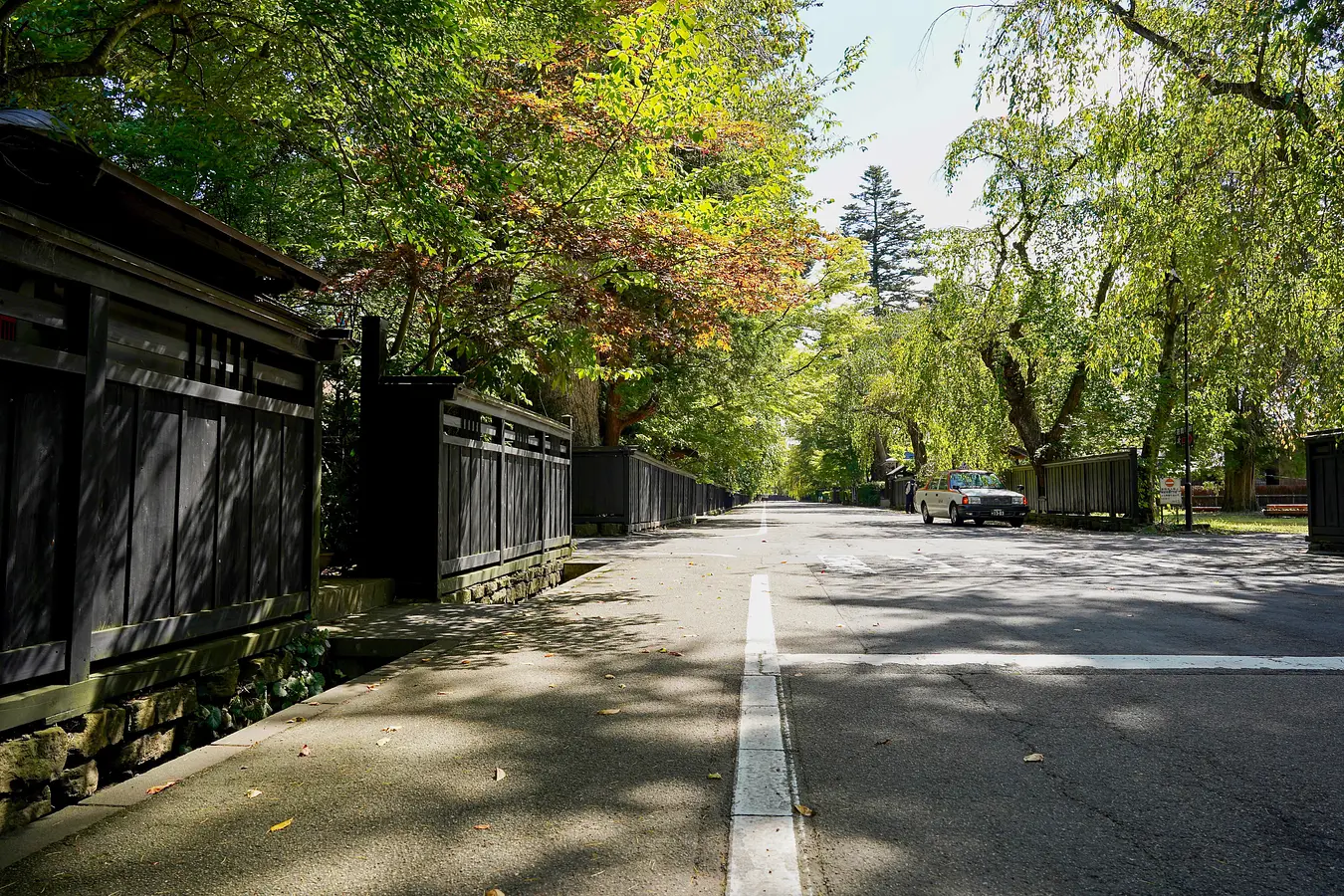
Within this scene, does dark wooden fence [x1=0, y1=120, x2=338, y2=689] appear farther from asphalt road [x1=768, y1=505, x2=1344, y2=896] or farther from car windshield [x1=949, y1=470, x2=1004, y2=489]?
car windshield [x1=949, y1=470, x2=1004, y2=489]

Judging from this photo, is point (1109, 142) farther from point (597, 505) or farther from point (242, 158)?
point (597, 505)

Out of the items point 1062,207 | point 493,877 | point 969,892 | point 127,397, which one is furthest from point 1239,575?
point 1062,207

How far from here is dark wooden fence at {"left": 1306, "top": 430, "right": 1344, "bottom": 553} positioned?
14.2 m

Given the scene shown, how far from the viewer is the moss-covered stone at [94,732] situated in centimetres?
362

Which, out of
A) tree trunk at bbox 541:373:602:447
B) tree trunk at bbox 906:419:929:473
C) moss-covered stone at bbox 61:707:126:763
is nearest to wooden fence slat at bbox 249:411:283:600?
moss-covered stone at bbox 61:707:126:763

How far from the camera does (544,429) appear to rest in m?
11.7

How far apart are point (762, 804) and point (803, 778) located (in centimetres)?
37

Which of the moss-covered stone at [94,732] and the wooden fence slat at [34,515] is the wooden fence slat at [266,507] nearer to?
the moss-covered stone at [94,732]

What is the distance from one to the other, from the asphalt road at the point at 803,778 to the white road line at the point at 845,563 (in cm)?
Result: 521

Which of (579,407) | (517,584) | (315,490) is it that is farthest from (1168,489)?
(315,490)

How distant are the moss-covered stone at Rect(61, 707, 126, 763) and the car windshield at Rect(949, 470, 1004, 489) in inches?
1084

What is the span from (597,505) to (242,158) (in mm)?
13450

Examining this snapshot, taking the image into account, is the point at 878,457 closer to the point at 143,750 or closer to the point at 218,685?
the point at 218,685

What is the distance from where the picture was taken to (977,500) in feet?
90.4
